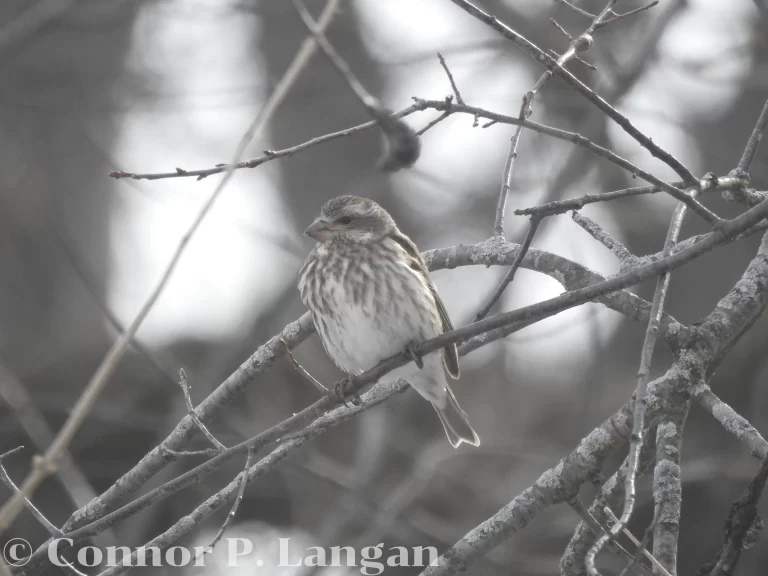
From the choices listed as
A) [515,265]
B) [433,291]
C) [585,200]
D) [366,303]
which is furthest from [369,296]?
[585,200]

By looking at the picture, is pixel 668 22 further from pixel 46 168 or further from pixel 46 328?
pixel 46 168

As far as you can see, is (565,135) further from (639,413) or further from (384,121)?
(639,413)

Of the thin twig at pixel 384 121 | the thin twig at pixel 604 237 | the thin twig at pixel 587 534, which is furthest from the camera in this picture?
the thin twig at pixel 604 237

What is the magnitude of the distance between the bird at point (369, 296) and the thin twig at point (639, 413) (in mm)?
1692

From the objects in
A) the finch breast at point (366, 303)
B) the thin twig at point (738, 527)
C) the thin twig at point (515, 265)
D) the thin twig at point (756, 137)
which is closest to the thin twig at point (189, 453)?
the finch breast at point (366, 303)

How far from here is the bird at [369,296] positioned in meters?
4.89

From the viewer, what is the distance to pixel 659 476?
3412 millimetres

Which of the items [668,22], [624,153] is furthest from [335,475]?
[668,22]

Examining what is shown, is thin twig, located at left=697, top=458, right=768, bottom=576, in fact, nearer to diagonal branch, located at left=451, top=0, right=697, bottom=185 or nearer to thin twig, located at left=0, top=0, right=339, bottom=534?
diagonal branch, located at left=451, top=0, right=697, bottom=185

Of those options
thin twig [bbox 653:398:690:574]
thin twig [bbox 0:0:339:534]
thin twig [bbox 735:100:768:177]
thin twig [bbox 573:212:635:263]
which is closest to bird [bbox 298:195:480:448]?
thin twig [bbox 573:212:635:263]

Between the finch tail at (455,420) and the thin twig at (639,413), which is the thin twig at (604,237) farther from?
the finch tail at (455,420)

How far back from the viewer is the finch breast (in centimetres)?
489

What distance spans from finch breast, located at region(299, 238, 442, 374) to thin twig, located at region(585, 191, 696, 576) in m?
1.68

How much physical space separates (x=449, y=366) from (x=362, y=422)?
3.83 m
